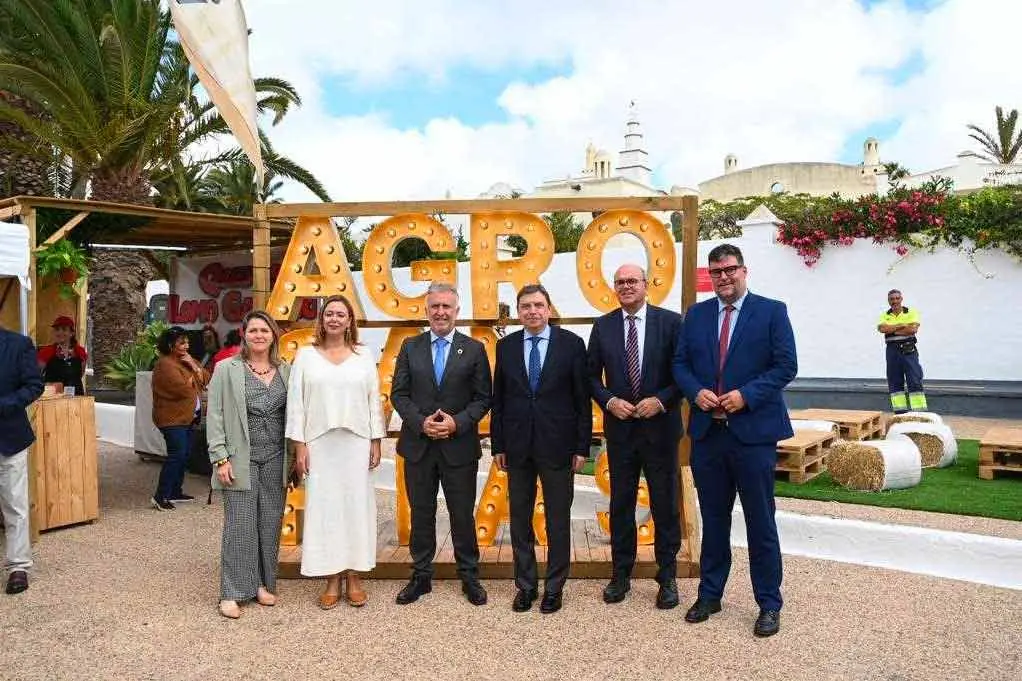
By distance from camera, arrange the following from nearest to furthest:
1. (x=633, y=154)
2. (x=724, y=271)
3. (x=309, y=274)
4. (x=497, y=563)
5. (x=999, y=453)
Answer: (x=724, y=271), (x=497, y=563), (x=309, y=274), (x=999, y=453), (x=633, y=154)

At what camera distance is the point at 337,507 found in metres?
4.75

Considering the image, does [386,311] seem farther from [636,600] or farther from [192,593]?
[636,600]

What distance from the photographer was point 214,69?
20.4 feet

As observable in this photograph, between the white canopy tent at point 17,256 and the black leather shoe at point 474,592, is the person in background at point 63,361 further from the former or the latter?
the black leather shoe at point 474,592

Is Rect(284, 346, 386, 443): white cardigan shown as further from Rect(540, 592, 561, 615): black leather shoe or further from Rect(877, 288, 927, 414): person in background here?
Rect(877, 288, 927, 414): person in background

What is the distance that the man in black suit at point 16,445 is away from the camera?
505 cm

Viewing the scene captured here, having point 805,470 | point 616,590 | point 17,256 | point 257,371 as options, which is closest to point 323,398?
point 257,371

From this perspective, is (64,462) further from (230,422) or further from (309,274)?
(230,422)

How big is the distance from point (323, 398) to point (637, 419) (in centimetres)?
185

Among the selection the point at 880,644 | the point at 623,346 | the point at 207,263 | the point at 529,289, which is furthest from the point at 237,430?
the point at 207,263

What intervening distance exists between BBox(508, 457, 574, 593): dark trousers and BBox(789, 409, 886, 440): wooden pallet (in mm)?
5543

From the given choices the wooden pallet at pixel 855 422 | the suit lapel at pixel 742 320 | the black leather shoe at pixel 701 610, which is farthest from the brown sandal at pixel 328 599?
the wooden pallet at pixel 855 422

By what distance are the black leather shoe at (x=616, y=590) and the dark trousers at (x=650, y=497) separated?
0.04m

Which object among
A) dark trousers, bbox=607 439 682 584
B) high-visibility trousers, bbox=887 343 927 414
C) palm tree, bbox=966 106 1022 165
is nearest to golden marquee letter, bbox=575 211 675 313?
dark trousers, bbox=607 439 682 584
